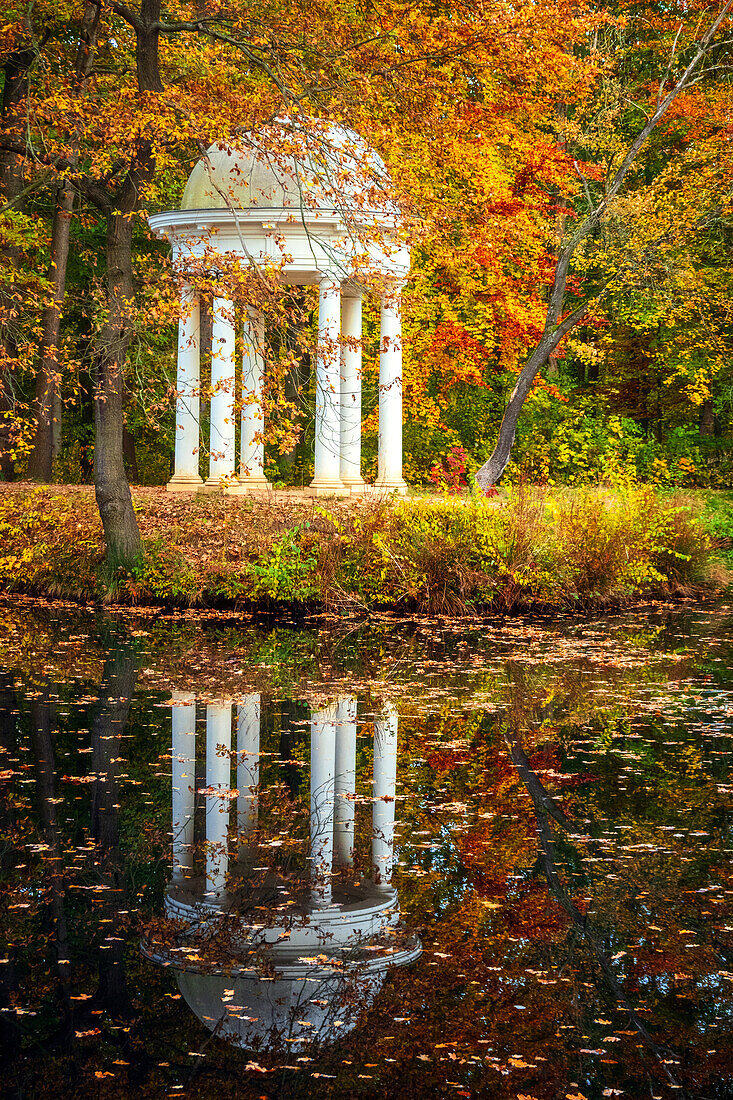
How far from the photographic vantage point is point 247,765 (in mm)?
8852

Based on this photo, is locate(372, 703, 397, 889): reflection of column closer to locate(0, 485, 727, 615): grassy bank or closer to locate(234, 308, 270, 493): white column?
locate(0, 485, 727, 615): grassy bank

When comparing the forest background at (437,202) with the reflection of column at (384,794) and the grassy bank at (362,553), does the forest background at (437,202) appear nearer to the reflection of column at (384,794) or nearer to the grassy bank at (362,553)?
the grassy bank at (362,553)

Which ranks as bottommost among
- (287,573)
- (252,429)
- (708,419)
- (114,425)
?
(287,573)

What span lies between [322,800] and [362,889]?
1857 millimetres

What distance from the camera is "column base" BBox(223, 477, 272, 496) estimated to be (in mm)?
23547

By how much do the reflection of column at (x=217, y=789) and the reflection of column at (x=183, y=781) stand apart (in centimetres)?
11

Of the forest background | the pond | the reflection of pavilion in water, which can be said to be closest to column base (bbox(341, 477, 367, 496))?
the forest background

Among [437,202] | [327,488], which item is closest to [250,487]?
[327,488]

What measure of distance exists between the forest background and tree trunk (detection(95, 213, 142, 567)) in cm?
13

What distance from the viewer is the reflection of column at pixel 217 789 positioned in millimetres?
6465

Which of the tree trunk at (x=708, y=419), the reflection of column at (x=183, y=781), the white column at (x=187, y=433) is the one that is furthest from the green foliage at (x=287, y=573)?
the tree trunk at (x=708, y=419)

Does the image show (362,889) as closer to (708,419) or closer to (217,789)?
(217,789)

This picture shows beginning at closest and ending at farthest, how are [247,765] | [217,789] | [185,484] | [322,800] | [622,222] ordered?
[322,800]
[217,789]
[247,765]
[185,484]
[622,222]

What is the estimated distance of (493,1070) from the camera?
4.32 metres
